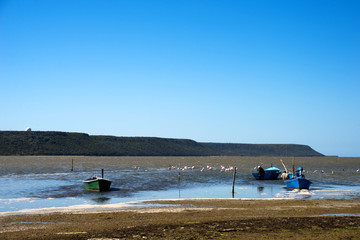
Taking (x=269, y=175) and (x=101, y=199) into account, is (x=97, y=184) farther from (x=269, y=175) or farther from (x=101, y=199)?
(x=269, y=175)

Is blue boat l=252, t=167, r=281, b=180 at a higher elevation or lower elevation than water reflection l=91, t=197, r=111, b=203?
higher

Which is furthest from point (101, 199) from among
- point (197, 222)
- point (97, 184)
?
point (197, 222)

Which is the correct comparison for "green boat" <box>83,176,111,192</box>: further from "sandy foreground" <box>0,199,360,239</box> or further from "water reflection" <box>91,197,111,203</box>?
"sandy foreground" <box>0,199,360,239</box>

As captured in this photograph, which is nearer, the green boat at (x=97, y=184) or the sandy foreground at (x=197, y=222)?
the sandy foreground at (x=197, y=222)


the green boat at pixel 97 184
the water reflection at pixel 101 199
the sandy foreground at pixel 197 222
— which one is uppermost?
the green boat at pixel 97 184

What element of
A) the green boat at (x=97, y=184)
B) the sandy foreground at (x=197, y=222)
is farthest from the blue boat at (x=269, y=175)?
the sandy foreground at (x=197, y=222)

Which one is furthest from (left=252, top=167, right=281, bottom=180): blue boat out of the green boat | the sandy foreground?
the sandy foreground

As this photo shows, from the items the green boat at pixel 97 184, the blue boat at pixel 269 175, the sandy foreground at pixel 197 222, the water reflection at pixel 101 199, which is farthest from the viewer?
the blue boat at pixel 269 175

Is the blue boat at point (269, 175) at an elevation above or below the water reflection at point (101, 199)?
above

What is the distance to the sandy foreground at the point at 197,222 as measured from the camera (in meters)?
15.4

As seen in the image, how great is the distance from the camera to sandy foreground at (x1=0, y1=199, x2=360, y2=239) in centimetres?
1544

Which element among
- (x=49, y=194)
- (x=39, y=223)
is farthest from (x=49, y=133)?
(x=39, y=223)

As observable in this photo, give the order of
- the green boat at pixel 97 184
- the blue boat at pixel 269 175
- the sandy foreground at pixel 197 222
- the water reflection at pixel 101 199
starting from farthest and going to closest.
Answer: the blue boat at pixel 269 175
the green boat at pixel 97 184
the water reflection at pixel 101 199
the sandy foreground at pixel 197 222

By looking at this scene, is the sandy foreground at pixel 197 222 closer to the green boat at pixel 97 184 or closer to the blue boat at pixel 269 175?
the green boat at pixel 97 184
